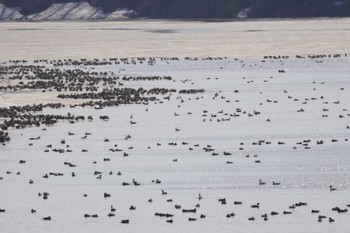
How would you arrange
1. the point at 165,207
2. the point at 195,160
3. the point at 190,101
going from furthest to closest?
the point at 190,101
the point at 195,160
the point at 165,207

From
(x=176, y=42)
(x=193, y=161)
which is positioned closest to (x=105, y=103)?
(x=193, y=161)

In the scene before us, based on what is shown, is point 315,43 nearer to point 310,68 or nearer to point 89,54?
point 89,54

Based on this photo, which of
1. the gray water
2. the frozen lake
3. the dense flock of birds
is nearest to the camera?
the frozen lake

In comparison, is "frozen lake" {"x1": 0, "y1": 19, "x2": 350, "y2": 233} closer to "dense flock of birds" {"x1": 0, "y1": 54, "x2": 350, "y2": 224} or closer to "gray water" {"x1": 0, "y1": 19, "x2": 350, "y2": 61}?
"dense flock of birds" {"x1": 0, "y1": 54, "x2": 350, "y2": 224}

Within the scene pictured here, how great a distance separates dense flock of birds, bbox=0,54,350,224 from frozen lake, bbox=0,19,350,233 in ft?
0.53

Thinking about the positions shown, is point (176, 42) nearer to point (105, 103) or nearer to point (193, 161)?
point (105, 103)

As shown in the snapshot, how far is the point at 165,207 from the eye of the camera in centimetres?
3616

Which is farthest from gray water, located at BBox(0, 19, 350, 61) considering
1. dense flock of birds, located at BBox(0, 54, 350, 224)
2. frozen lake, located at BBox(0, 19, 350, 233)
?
frozen lake, located at BBox(0, 19, 350, 233)

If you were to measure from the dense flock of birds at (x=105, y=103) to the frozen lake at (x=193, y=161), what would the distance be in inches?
6.4

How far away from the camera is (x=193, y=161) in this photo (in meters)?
45.8

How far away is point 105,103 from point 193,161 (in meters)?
25.5

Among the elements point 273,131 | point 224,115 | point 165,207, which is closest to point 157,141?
point 273,131

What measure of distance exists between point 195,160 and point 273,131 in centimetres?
956

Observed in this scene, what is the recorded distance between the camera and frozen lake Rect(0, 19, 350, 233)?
1361 inches
